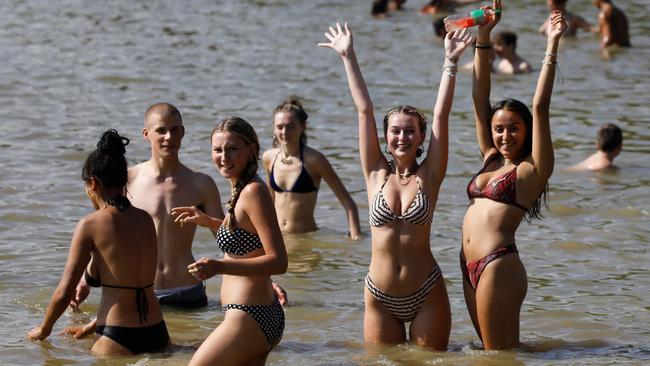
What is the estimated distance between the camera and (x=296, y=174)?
10.8 m

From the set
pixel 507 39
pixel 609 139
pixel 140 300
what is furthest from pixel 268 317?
pixel 507 39

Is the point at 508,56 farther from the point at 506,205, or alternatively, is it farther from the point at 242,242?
the point at 242,242

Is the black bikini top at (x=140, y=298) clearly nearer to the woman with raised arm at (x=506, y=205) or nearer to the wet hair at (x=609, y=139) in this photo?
the woman with raised arm at (x=506, y=205)

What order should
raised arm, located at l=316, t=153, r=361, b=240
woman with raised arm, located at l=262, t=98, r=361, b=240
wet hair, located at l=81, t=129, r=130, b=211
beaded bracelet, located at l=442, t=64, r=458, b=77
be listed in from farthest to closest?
raised arm, located at l=316, t=153, r=361, b=240 → woman with raised arm, located at l=262, t=98, r=361, b=240 → beaded bracelet, located at l=442, t=64, r=458, b=77 → wet hair, located at l=81, t=129, r=130, b=211

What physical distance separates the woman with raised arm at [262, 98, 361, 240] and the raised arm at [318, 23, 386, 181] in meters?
3.12

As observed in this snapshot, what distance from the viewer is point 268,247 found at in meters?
6.33

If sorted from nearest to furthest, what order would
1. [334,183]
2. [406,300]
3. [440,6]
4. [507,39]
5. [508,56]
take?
1. [406,300]
2. [334,183]
3. [507,39]
4. [508,56]
5. [440,6]

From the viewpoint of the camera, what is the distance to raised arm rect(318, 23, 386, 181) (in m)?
7.21

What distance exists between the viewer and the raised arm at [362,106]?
23.7ft

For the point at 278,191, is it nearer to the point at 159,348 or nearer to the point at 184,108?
the point at 159,348

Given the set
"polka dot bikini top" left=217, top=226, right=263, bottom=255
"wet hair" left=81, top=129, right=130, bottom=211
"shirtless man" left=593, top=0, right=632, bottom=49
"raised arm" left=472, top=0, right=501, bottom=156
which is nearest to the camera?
"polka dot bikini top" left=217, top=226, right=263, bottom=255

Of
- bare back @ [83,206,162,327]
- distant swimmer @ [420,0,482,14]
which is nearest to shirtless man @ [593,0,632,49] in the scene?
distant swimmer @ [420,0,482,14]

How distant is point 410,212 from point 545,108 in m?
0.95

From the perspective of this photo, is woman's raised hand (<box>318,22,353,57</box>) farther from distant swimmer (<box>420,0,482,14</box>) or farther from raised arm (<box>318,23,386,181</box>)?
distant swimmer (<box>420,0,482,14</box>)
